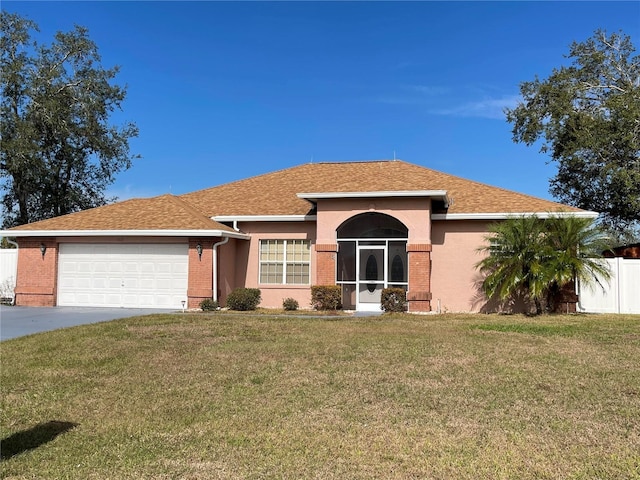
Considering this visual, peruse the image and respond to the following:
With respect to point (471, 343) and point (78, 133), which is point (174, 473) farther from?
point (78, 133)

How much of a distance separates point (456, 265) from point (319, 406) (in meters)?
12.4

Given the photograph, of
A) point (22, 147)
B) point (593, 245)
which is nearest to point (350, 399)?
point (593, 245)

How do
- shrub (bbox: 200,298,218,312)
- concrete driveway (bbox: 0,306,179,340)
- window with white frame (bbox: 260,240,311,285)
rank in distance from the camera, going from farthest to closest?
window with white frame (bbox: 260,240,311,285) < shrub (bbox: 200,298,218,312) < concrete driveway (bbox: 0,306,179,340)

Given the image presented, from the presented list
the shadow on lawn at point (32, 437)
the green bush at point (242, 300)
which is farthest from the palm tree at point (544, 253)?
the shadow on lawn at point (32, 437)

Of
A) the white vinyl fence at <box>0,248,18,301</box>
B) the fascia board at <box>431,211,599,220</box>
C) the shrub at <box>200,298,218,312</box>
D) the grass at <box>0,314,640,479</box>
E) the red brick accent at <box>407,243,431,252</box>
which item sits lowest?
the grass at <box>0,314,640,479</box>

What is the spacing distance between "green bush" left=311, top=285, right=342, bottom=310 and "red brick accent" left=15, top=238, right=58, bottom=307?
9544 millimetres

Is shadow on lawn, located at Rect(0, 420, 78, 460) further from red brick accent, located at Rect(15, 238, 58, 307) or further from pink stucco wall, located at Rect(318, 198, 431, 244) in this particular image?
red brick accent, located at Rect(15, 238, 58, 307)

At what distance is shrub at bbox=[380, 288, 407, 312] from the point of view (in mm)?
16719

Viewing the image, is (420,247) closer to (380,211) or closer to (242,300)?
(380,211)

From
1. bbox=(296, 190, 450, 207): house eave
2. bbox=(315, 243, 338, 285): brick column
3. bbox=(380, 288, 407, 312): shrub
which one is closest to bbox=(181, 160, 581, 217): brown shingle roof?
bbox=(296, 190, 450, 207): house eave

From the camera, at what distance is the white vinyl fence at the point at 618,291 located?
16688mm

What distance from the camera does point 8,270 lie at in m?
19.8

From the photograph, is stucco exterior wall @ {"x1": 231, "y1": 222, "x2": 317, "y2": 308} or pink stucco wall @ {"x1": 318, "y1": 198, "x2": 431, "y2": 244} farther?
stucco exterior wall @ {"x1": 231, "y1": 222, "x2": 317, "y2": 308}

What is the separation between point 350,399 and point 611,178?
24.5 m
